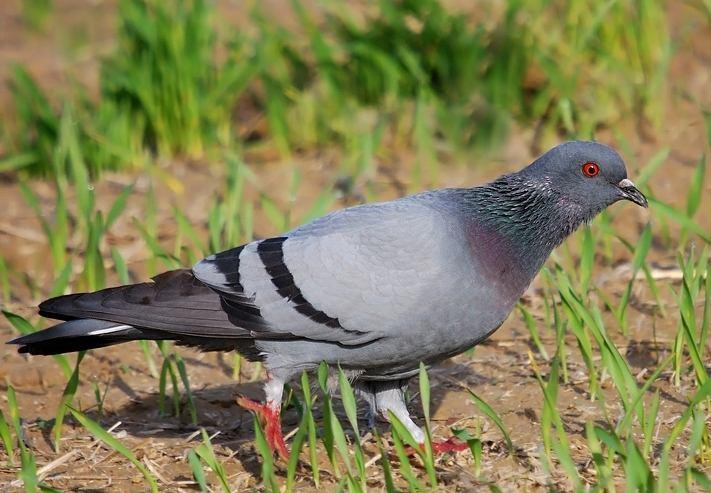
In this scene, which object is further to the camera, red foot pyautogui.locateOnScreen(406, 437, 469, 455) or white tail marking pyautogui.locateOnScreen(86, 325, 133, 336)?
white tail marking pyautogui.locateOnScreen(86, 325, 133, 336)

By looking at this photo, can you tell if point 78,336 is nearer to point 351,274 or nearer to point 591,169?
point 351,274

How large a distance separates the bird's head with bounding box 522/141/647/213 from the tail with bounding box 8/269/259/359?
1.32 m

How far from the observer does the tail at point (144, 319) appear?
431 centimetres

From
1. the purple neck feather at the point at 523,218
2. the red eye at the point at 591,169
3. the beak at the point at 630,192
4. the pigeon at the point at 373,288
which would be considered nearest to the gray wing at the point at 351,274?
the pigeon at the point at 373,288

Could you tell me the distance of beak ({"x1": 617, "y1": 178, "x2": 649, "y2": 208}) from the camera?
4406 millimetres

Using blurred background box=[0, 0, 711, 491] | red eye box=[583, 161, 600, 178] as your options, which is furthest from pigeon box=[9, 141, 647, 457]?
blurred background box=[0, 0, 711, 491]

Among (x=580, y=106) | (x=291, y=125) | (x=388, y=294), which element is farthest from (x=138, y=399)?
(x=580, y=106)

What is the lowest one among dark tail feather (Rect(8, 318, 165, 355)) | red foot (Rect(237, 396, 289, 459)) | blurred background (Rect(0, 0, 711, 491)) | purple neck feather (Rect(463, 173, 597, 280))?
red foot (Rect(237, 396, 289, 459))

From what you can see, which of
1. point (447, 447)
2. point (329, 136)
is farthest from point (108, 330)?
point (329, 136)

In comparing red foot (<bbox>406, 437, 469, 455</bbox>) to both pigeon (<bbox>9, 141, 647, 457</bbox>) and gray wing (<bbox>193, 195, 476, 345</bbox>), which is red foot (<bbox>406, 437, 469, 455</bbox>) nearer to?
pigeon (<bbox>9, 141, 647, 457</bbox>)

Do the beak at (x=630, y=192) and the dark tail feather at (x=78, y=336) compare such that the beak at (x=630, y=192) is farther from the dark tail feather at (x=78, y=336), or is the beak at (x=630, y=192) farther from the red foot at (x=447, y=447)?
the dark tail feather at (x=78, y=336)

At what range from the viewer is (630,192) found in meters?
4.41

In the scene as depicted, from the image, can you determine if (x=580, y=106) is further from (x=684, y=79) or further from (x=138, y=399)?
(x=138, y=399)

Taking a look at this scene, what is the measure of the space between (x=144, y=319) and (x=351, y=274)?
83cm
